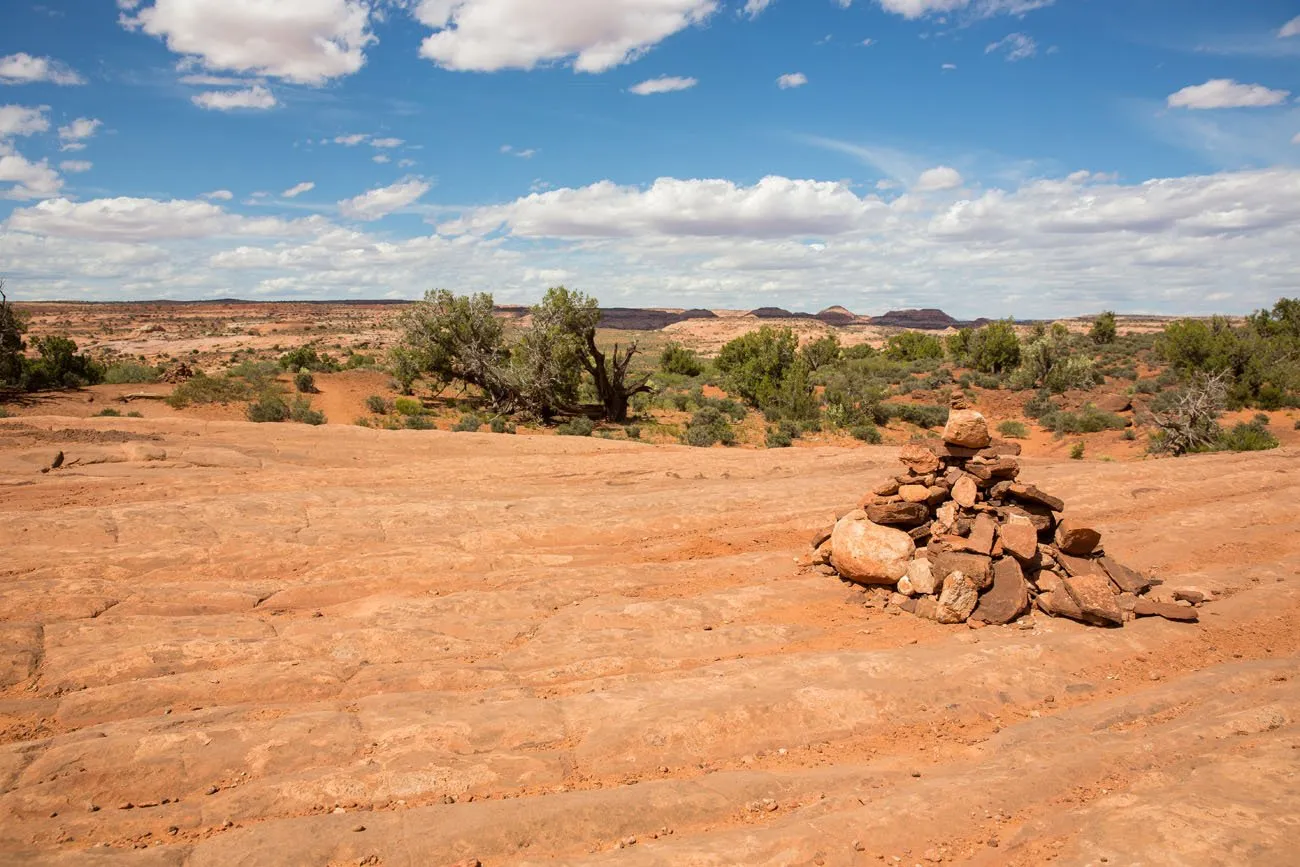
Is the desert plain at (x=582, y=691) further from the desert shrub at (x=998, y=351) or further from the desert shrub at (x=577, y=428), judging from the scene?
the desert shrub at (x=998, y=351)

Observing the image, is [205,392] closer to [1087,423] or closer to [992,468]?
[992,468]

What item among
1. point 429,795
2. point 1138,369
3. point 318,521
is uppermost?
point 1138,369

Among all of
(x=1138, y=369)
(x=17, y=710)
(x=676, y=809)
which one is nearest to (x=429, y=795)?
(x=676, y=809)

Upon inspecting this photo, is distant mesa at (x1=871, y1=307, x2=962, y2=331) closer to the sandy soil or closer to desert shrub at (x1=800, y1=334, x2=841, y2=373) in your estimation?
desert shrub at (x1=800, y1=334, x2=841, y2=373)

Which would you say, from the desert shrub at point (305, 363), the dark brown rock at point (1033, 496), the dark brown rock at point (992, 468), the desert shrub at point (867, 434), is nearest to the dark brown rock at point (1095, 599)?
the dark brown rock at point (1033, 496)

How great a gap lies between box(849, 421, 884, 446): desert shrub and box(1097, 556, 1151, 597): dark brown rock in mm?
18359

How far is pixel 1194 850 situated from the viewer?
4750 millimetres

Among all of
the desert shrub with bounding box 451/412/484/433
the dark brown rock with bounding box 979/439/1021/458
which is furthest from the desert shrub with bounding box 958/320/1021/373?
the dark brown rock with bounding box 979/439/1021/458

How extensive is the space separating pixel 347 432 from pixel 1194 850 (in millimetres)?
17703

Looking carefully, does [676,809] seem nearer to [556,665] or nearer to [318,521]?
[556,665]

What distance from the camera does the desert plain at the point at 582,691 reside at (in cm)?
521

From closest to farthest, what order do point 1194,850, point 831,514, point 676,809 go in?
point 1194,850 → point 676,809 → point 831,514

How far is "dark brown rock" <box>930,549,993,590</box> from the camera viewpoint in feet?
30.4

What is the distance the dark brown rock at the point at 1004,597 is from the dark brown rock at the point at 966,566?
0.38ft
